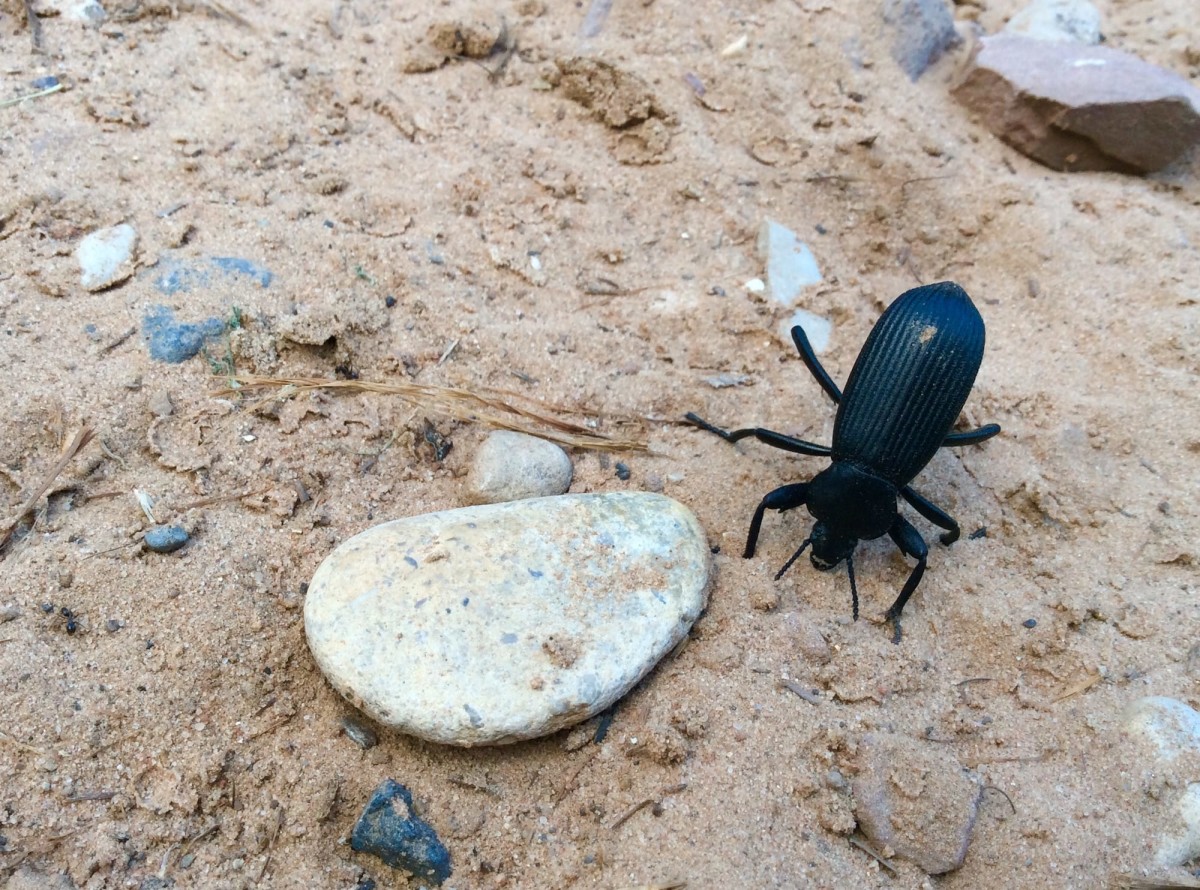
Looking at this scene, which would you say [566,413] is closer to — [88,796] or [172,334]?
[172,334]

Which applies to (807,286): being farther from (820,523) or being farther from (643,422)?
(820,523)

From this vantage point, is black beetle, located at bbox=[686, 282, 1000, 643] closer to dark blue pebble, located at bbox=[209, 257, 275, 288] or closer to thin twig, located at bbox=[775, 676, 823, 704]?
thin twig, located at bbox=[775, 676, 823, 704]

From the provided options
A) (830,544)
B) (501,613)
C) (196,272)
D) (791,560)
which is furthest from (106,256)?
(830,544)

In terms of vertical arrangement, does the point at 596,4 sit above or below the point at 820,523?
above

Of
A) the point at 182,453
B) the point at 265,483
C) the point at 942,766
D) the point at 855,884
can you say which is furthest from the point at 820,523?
the point at 182,453

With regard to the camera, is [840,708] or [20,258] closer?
[840,708]

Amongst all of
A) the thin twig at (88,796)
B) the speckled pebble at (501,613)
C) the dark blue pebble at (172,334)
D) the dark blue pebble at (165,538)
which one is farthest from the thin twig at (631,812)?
the dark blue pebble at (172,334)

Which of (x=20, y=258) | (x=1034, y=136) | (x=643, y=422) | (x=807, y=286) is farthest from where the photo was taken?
(x=1034, y=136)

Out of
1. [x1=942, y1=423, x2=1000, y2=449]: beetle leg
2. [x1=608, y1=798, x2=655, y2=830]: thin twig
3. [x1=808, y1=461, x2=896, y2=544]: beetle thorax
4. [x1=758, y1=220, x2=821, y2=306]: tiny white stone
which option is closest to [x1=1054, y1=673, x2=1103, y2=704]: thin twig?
[x1=808, y1=461, x2=896, y2=544]: beetle thorax
